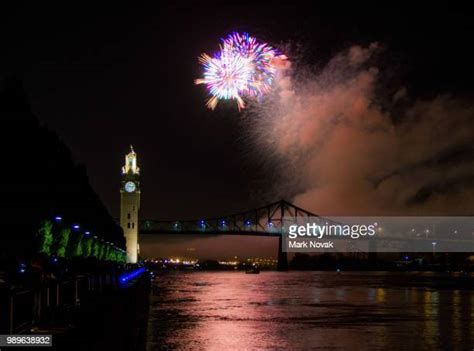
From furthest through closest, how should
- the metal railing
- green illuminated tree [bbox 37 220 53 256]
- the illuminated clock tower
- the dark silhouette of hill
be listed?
the illuminated clock tower < green illuminated tree [bbox 37 220 53 256] < the dark silhouette of hill < the metal railing

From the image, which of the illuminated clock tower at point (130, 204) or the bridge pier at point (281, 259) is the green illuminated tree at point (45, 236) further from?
the bridge pier at point (281, 259)

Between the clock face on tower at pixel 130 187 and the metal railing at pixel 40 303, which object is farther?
the clock face on tower at pixel 130 187

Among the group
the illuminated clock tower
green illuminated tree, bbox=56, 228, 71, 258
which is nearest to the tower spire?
the illuminated clock tower

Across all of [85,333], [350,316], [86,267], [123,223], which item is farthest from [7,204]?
[123,223]

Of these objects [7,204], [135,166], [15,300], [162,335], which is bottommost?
[162,335]

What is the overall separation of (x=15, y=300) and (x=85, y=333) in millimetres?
3195

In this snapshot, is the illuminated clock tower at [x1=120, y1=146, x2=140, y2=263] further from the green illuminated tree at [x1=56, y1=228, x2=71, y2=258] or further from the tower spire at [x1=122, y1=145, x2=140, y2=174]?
the green illuminated tree at [x1=56, y1=228, x2=71, y2=258]

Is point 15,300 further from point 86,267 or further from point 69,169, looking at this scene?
point 69,169

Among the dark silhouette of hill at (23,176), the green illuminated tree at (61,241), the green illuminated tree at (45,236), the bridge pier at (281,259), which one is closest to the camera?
the dark silhouette of hill at (23,176)

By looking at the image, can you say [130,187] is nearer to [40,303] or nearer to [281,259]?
[281,259]

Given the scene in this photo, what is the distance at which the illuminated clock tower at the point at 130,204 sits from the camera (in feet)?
521

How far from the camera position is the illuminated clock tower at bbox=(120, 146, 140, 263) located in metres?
159

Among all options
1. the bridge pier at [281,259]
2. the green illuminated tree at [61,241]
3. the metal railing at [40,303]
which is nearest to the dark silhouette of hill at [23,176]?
the green illuminated tree at [61,241]

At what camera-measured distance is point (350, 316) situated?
88.6 ft
